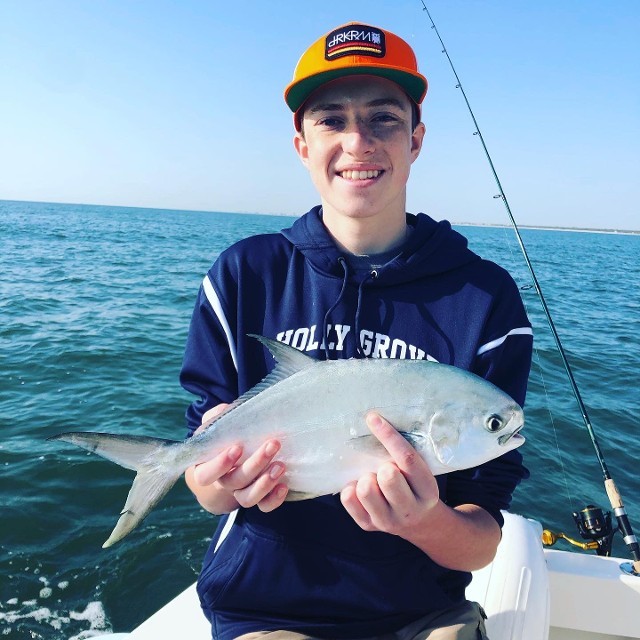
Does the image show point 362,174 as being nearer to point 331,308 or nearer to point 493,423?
point 331,308

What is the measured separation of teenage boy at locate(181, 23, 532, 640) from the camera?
217 centimetres

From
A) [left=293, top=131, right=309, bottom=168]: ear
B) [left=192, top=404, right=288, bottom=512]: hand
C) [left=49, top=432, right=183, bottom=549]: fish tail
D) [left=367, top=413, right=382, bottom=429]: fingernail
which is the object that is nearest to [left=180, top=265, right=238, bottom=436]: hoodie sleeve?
[left=49, top=432, right=183, bottom=549]: fish tail

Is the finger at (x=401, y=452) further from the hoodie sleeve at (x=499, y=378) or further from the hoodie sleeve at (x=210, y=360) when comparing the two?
the hoodie sleeve at (x=210, y=360)

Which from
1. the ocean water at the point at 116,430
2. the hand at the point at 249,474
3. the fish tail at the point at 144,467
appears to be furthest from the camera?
the ocean water at the point at 116,430

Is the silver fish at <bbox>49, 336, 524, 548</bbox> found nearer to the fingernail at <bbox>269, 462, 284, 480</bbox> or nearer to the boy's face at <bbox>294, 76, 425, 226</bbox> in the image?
the fingernail at <bbox>269, 462, 284, 480</bbox>

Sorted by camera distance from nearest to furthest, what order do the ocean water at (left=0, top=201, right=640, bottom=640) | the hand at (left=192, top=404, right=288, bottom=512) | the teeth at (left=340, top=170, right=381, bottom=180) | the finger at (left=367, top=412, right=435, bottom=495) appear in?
the finger at (left=367, top=412, right=435, bottom=495)
the hand at (left=192, top=404, right=288, bottom=512)
the teeth at (left=340, top=170, right=381, bottom=180)
the ocean water at (left=0, top=201, right=640, bottom=640)

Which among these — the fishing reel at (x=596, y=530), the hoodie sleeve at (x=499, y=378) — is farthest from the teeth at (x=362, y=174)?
the fishing reel at (x=596, y=530)

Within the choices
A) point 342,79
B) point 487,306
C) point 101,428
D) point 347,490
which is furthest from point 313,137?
point 101,428

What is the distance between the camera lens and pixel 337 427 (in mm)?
2016

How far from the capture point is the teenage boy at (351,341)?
2.17m

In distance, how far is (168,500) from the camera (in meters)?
6.17

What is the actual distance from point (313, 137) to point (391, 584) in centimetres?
206

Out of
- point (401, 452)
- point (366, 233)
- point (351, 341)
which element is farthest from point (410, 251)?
point (401, 452)

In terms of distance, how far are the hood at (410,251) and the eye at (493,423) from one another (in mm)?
783
